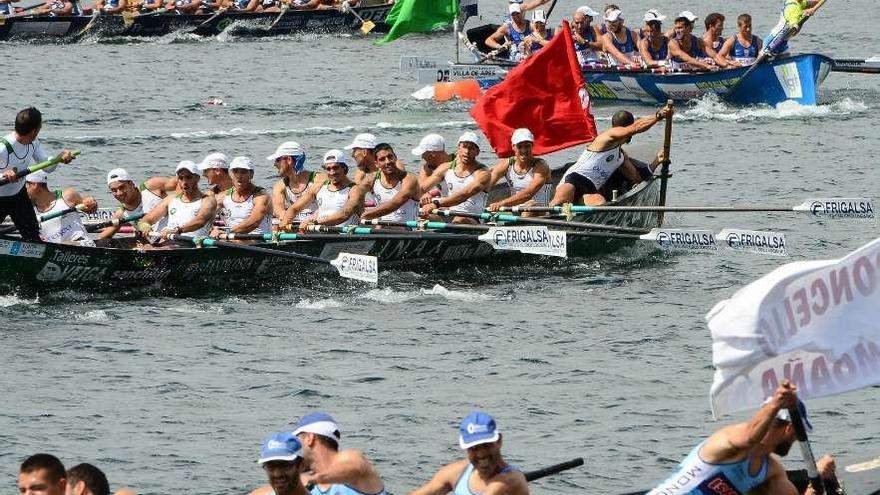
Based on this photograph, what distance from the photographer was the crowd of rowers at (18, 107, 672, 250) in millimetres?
21406

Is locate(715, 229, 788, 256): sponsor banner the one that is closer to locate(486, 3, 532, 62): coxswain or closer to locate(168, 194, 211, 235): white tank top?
locate(168, 194, 211, 235): white tank top

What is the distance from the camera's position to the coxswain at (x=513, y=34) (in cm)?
3694

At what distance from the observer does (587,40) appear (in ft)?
117

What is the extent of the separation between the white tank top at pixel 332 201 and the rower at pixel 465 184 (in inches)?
47.7

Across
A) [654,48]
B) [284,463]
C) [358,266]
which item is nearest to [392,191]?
[358,266]

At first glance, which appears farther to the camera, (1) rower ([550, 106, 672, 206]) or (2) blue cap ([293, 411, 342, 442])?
(1) rower ([550, 106, 672, 206])

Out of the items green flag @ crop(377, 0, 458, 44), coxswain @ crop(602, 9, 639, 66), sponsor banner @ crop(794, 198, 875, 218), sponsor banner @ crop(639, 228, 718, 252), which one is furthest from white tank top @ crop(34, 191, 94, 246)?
coxswain @ crop(602, 9, 639, 66)

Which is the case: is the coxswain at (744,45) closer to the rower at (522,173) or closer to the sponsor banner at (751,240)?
the rower at (522,173)

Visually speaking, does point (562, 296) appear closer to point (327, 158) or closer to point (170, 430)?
point (327, 158)

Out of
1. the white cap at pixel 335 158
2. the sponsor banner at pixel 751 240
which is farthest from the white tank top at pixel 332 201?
the sponsor banner at pixel 751 240

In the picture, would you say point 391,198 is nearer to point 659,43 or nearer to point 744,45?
point 659,43

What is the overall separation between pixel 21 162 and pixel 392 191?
5.03m

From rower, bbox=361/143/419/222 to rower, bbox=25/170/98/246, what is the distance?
3.73 metres

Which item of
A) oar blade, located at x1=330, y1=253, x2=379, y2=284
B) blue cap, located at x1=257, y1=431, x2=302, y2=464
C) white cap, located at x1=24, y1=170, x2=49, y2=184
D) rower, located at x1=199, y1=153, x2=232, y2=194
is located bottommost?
oar blade, located at x1=330, y1=253, x2=379, y2=284
